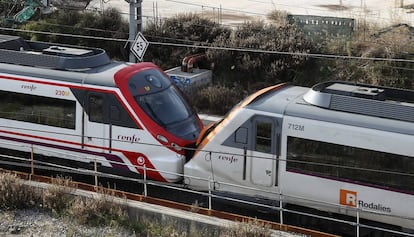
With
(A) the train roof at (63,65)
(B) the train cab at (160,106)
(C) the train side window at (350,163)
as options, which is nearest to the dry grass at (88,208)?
(C) the train side window at (350,163)

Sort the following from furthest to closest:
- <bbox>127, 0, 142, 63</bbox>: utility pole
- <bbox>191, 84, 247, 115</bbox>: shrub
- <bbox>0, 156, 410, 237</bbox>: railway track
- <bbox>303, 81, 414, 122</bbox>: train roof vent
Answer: <bbox>191, 84, 247, 115</bbox>: shrub → <bbox>127, 0, 142, 63</bbox>: utility pole → <bbox>0, 156, 410, 237</bbox>: railway track → <bbox>303, 81, 414, 122</bbox>: train roof vent

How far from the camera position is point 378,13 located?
97.9 feet

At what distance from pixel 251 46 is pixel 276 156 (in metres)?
12.3

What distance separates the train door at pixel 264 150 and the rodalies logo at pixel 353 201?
4.23 feet

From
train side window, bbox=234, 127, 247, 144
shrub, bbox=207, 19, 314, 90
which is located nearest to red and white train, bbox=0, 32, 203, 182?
train side window, bbox=234, 127, 247, 144

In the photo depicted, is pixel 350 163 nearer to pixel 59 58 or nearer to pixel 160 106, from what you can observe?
pixel 160 106

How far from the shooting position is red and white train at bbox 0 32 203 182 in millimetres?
13430

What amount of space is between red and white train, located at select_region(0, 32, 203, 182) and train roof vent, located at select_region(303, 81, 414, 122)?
10.3ft

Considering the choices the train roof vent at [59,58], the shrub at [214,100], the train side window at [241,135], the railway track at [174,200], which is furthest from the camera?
the shrub at [214,100]

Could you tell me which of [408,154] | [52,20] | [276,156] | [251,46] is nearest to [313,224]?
[276,156]

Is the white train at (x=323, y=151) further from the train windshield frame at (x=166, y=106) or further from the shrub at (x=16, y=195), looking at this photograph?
the shrub at (x=16, y=195)

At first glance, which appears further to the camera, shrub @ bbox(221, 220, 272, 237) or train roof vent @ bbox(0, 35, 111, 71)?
train roof vent @ bbox(0, 35, 111, 71)

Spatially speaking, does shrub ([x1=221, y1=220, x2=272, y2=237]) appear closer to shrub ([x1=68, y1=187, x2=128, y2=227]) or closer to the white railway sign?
shrub ([x1=68, y1=187, x2=128, y2=227])

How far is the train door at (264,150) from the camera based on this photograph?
39.0 ft
